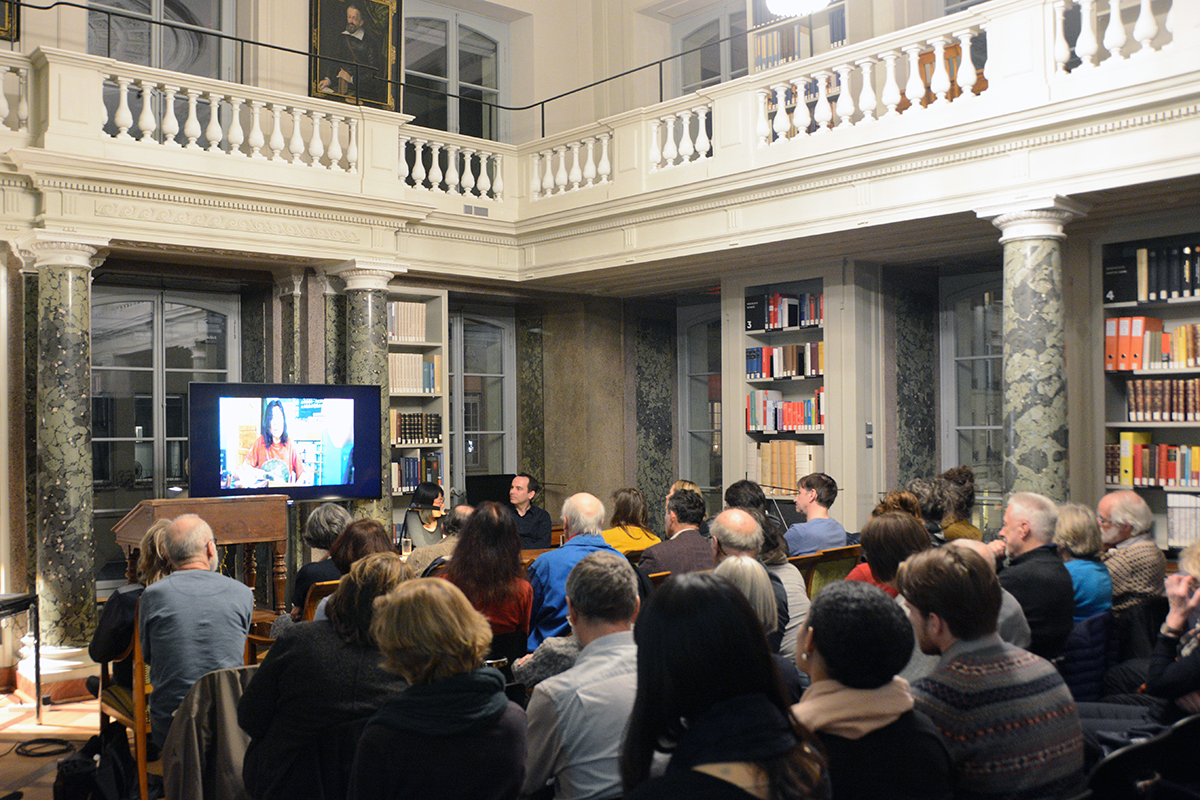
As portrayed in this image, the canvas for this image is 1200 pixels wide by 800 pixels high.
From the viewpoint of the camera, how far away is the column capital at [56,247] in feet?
19.8

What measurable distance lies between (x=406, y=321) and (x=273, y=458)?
1.80m

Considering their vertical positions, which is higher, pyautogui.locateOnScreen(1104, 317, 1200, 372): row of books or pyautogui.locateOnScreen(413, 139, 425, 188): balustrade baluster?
pyautogui.locateOnScreen(413, 139, 425, 188): balustrade baluster

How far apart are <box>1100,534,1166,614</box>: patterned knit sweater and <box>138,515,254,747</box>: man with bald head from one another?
331cm

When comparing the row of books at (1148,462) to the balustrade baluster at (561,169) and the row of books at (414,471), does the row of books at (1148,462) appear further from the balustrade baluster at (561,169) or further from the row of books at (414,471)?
the row of books at (414,471)

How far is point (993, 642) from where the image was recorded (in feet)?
7.09

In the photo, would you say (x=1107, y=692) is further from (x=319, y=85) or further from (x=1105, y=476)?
(x=319, y=85)

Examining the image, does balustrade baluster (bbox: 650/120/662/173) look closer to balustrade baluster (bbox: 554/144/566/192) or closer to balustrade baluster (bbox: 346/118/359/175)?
balustrade baluster (bbox: 554/144/566/192)

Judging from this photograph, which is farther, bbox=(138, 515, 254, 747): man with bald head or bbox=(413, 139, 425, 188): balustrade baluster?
bbox=(413, 139, 425, 188): balustrade baluster

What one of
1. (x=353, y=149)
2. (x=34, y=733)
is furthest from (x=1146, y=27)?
(x=34, y=733)

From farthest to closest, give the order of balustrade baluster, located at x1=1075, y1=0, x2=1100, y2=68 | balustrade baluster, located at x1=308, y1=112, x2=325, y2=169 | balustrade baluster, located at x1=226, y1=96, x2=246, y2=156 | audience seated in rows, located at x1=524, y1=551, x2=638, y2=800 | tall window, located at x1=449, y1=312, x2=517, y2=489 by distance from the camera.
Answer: tall window, located at x1=449, y1=312, x2=517, y2=489 < balustrade baluster, located at x1=308, y1=112, x2=325, y2=169 < balustrade baluster, located at x1=226, y1=96, x2=246, y2=156 < balustrade baluster, located at x1=1075, y1=0, x2=1100, y2=68 < audience seated in rows, located at x1=524, y1=551, x2=638, y2=800

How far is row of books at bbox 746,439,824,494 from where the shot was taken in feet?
24.8

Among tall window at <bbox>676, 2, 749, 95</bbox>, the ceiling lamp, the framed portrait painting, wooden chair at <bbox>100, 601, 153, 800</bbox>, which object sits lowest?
wooden chair at <bbox>100, 601, 153, 800</bbox>

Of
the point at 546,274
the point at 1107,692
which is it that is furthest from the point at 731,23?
the point at 1107,692

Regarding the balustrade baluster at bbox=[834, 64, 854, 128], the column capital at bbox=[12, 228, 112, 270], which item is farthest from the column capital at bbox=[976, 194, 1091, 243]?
the column capital at bbox=[12, 228, 112, 270]
